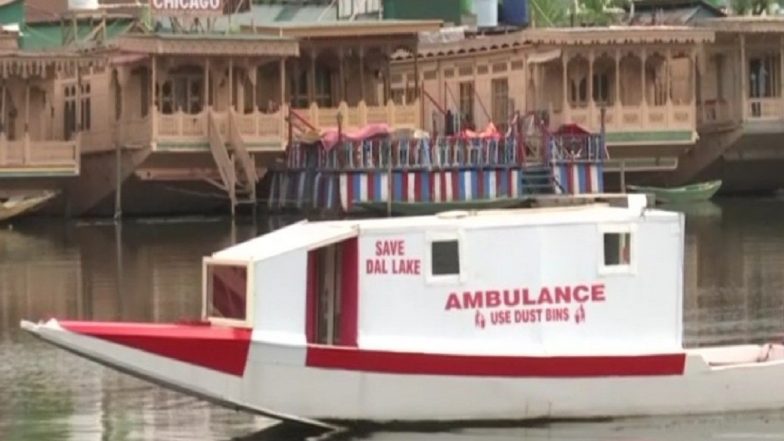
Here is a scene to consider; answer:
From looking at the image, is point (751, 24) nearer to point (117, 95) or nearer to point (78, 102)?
point (117, 95)

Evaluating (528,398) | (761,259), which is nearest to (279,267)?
(528,398)

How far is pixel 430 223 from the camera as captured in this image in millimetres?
19297

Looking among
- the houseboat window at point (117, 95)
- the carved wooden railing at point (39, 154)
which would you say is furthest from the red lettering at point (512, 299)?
the houseboat window at point (117, 95)

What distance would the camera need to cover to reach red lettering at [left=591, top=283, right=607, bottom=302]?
774 inches

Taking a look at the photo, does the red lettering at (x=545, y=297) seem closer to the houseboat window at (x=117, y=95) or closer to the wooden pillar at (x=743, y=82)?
the houseboat window at (x=117, y=95)

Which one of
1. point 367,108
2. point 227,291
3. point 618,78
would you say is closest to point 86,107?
point 367,108

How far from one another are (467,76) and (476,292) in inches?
1936

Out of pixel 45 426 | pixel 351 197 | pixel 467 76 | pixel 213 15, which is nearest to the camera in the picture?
pixel 45 426

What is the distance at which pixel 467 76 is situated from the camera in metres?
68.2

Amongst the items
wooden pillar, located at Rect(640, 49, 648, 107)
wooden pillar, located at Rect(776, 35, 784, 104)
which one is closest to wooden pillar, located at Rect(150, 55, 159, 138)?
wooden pillar, located at Rect(640, 49, 648, 107)

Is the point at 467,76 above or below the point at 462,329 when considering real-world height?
above

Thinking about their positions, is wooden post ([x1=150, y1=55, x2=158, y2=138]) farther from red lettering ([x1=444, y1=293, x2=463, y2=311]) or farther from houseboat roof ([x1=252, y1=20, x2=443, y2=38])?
red lettering ([x1=444, y1=293, x2=463, y2=311])

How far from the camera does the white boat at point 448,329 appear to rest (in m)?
18.5

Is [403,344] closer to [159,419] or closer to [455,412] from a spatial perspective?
[455,412]
